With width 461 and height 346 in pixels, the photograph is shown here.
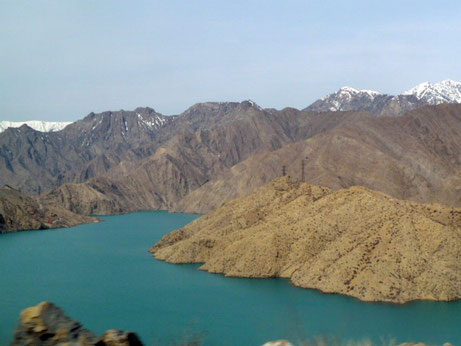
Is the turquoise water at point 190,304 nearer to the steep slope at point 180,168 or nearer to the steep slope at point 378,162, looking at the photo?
the steep slope at point 378,162

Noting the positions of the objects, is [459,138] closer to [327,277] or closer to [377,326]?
[327,277]

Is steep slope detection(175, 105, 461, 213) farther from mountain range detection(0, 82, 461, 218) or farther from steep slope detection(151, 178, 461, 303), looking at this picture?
steep slope detection(151, 178, 461, 303)

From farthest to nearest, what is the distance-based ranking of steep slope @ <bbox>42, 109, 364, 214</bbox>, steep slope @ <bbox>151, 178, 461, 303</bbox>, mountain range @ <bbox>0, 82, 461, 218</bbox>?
steep slope @ <bbox>42, 109, 364, 214</bbox>, mountain range @ <bbox>0, 82, 461, 218</bbox>, steep slope @ <bbox>151, 178, 461, 303</bbox>

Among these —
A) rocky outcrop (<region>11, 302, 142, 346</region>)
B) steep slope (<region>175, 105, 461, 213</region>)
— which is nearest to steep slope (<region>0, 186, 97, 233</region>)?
steep slope (<region>175, 105, 461, 213</region>)

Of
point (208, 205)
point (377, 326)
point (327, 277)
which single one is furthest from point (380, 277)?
point (208, 205)

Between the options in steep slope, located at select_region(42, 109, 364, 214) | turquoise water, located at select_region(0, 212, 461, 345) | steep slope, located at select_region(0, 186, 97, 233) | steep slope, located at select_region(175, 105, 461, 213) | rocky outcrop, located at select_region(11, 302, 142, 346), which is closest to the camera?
rocky outcrop, located at select_region(11, 302, 142, 346)

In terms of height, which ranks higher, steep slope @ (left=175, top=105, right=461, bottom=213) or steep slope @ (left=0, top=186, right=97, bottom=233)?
steep slope @ (left=175, top=105, right=461, bottom=213)

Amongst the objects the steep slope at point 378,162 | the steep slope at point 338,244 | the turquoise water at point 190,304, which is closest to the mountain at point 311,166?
the steep slope at point 378,162
